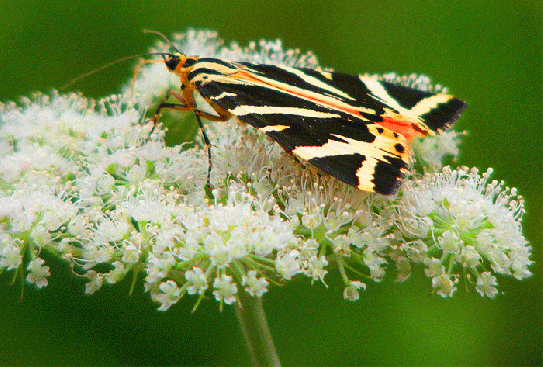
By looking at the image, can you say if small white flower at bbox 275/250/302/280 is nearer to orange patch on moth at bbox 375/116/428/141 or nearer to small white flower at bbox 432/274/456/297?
small white flower at bbox 432/274/456/297

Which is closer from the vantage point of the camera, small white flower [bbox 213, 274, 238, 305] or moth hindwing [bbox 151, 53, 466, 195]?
small white flower [bbox 213, 274, 238, 305]

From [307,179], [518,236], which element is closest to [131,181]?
[307,179]

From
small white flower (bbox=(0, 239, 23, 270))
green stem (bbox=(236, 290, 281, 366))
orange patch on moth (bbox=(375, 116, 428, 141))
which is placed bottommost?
green stem (bbox=(236, 290, 281, 366))

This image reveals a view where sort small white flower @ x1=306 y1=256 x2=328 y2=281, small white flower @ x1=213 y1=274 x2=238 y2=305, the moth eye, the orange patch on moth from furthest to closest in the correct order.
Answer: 1. the moth eye
2. the orange patch on moth
3. small white flower @ x1=306 y1=256 x2=328 y2=281
4. small white flower @ x1=213 y1=274 x2=238 y2=305

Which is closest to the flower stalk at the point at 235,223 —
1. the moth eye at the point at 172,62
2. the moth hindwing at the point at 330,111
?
the moth hindwing at the point at 330,111

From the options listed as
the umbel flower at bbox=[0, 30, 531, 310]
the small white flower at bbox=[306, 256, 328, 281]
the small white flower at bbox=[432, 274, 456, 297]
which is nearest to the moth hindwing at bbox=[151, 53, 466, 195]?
the umbel flower at bbox=[0, 30, 531, 310]

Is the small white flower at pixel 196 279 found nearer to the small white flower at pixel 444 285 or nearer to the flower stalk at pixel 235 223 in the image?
the flower stalk at pixel 235 223
